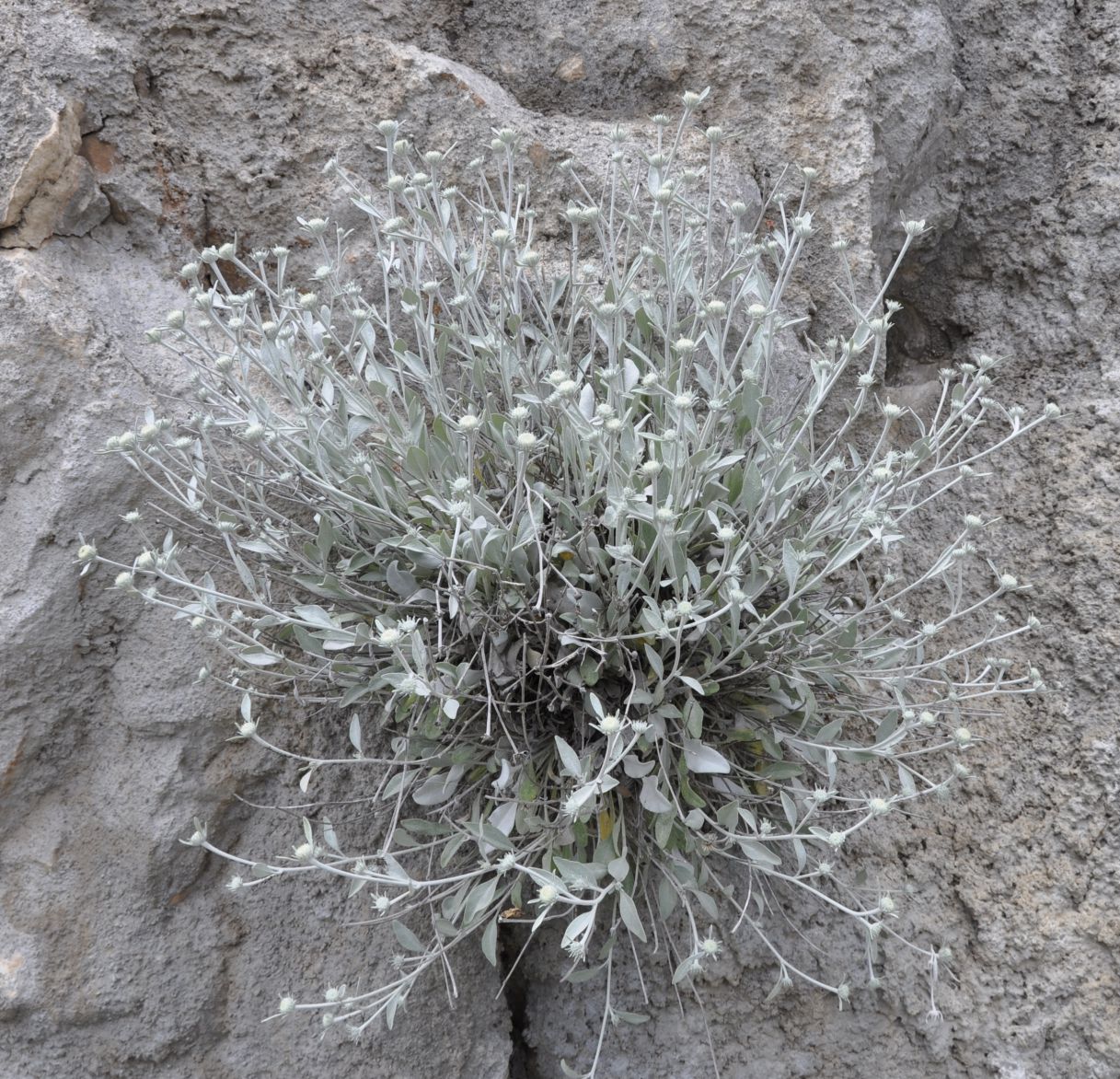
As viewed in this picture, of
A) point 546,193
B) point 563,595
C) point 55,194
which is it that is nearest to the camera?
point 563,595

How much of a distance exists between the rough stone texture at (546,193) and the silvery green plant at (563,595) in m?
0.10

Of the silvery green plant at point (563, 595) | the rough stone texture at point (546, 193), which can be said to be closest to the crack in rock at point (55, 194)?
the rough stone texture at point (546, 193)

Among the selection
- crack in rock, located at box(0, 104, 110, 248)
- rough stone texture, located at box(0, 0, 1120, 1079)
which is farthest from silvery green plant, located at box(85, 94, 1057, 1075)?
crack in rock, located at box(0, 104, 110, 248)

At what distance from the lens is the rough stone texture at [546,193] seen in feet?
4.79

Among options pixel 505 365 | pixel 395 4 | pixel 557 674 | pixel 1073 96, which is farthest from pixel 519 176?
pixel 1073 96

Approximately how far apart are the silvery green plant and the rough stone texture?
3.7 inches

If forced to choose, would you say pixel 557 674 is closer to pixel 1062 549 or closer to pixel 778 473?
pixel 778 473

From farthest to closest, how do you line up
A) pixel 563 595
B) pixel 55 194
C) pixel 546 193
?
pixel 546 193, pixel 55 194, pixel 563 595

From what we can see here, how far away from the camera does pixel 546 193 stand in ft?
5.99

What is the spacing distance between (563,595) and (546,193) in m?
0.88

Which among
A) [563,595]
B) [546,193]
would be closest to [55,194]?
[546,193]

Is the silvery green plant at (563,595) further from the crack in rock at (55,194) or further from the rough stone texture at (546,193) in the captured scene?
the crack in rock at (55,194)

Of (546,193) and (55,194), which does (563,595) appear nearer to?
(546,193)

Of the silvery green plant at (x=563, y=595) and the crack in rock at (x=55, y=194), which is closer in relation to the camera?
the silvery green plant at (x=563, y=595)
